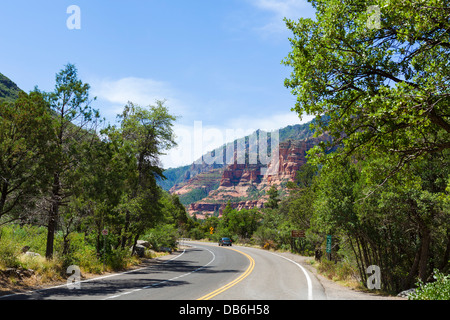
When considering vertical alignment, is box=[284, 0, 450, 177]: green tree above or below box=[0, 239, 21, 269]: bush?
above

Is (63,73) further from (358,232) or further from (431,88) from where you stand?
(358,232)

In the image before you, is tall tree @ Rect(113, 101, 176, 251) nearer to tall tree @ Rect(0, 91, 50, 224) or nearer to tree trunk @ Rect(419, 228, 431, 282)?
tall tree @ Rect(0, 91, 50, 224)

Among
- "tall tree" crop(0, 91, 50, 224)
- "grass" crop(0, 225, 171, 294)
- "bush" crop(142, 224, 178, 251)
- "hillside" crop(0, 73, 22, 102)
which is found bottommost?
"bush" crop(142, 224, 178, 251)

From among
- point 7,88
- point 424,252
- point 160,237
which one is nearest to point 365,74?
point 424,252

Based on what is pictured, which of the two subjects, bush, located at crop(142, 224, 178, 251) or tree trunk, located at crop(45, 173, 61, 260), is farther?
bush, located at crop(142, 224, 178, 251)

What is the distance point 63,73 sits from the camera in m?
17.4

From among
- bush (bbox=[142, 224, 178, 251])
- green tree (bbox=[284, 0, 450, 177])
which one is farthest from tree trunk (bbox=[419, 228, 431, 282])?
bush (bbox=[142, 224, 178, 251])

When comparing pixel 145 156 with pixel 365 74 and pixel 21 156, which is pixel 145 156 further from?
pixel 365 74

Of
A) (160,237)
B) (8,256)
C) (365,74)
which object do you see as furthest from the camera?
(160,237)

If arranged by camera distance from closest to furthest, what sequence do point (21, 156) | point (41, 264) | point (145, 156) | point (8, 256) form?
point (21, 156) → point (8, 256) → point (41, 264) → point (145, 156)

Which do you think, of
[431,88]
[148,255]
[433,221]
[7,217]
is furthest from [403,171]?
[148,255]

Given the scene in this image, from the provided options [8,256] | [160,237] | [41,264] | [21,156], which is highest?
[21,156]

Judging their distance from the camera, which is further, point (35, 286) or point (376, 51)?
point (35, 286)
